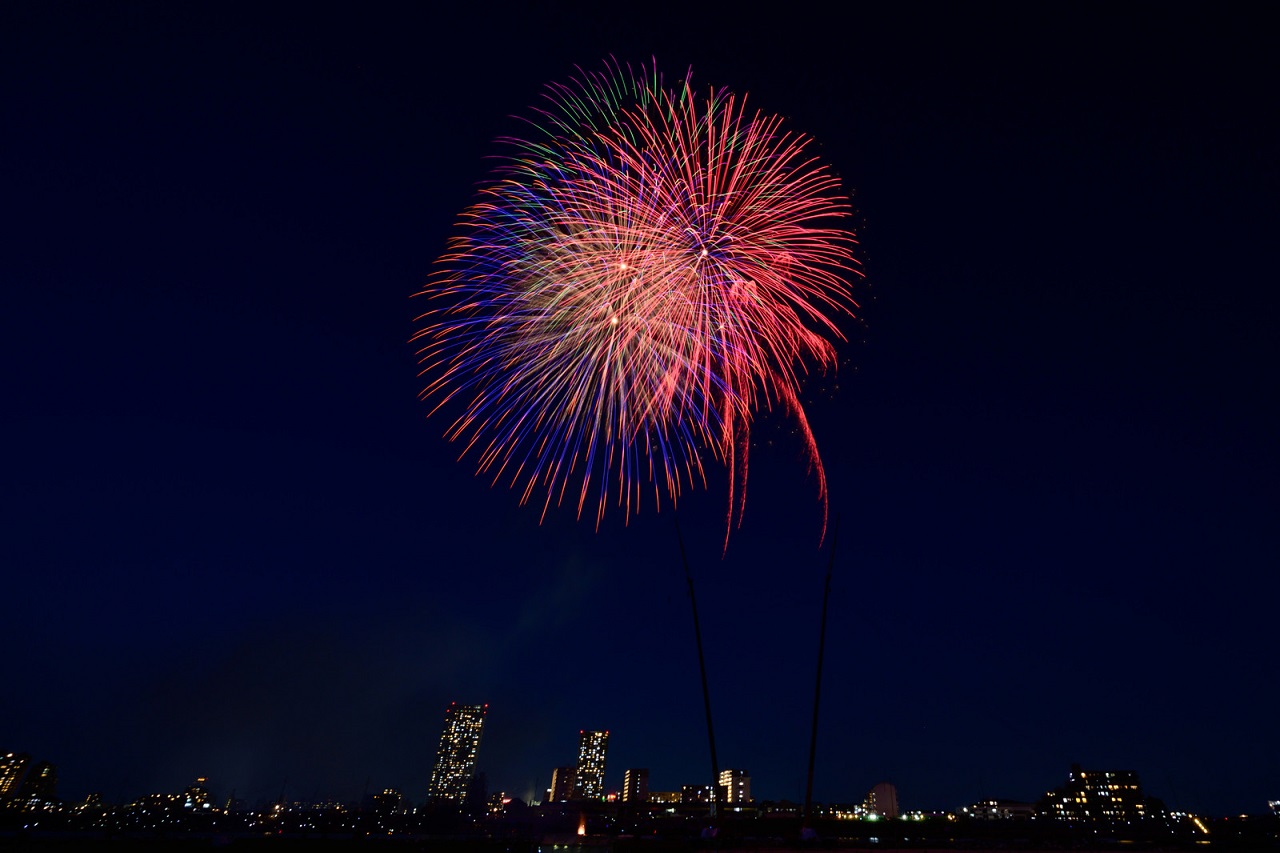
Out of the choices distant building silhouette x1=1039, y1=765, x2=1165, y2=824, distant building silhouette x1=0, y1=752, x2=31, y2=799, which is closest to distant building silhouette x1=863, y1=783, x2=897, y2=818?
distant building silhouette x1=1039, y1=765, x2=1165, y2=824

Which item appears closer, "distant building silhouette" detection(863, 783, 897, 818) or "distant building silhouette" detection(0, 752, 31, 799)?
"distant building silhouette" detection(863, 783, 897, 818)

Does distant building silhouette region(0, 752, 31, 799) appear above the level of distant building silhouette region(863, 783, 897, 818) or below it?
below

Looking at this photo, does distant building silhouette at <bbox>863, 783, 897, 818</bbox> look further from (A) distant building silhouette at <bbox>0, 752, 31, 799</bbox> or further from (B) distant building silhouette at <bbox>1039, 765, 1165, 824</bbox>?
(A) distant building silhouette at <bbox>0, 752, 31, 799</bbox>

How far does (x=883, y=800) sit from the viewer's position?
143750 mm

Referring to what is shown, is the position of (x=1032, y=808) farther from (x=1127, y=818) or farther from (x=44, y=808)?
(x=44, y=808)

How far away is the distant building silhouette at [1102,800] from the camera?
162 metres

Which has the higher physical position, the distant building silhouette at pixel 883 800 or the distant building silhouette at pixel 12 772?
the distant building silhouette at pixel 883 800

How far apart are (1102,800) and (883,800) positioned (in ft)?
215

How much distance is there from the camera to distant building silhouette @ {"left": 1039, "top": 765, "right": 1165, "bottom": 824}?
161750mm

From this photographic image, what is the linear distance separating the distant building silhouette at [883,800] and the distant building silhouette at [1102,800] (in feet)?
150

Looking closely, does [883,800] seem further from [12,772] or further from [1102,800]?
[12,772]

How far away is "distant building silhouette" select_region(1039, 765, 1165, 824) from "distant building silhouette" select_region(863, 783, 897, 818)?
45.7 m

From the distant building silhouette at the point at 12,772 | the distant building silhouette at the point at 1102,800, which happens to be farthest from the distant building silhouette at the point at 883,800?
the distant building silhouette at the point at 12,772

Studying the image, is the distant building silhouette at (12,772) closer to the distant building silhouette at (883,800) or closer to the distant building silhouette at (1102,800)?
the distant building silhouette at (883,800)
